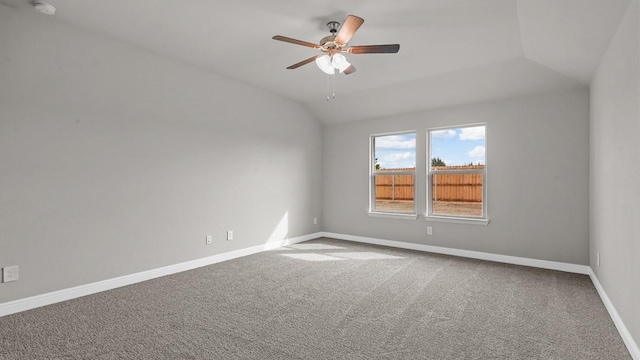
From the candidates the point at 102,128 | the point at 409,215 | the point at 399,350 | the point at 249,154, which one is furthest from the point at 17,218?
the point at 409,215

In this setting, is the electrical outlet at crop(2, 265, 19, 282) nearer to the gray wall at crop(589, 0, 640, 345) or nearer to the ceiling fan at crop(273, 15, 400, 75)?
the ceiling fan at crop(273, 15, 400, 75)

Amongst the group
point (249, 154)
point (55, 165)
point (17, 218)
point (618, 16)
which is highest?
point (618, 16)

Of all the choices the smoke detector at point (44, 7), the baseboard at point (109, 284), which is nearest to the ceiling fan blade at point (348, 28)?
the smoke detector at point (44, 7)

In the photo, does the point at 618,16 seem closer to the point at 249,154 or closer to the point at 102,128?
the point at 249,154

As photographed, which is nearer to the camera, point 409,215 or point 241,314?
point 241,314

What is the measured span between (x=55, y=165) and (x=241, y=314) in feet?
7.18

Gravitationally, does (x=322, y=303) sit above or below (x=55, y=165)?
below

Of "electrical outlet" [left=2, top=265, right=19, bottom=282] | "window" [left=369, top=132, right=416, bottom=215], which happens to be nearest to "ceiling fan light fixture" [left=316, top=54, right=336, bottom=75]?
"window" [left=369, top=132, right=416, bottom=215]

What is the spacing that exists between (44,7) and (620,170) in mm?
4770

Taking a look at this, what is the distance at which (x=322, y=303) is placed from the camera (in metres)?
2.80

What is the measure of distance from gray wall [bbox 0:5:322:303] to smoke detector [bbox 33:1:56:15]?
20cm

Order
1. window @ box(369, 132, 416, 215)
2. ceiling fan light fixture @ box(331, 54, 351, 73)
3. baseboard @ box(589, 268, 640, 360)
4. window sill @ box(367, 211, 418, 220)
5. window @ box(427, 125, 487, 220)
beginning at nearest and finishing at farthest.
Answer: baseboard @ box(589, 268, 640, 360) < ceiling fan light fixture @ box(331, 54, 351, 73) < window @ box(427, 125, 487, 220) < window sill @ box(367, 211, 418, 220) < window @ box(369, 132, 416, 215)

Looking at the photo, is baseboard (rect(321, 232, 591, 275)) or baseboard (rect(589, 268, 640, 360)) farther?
baseboard (rect(321, 232, 591, 275))

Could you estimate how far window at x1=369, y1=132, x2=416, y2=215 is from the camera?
17.0ft
